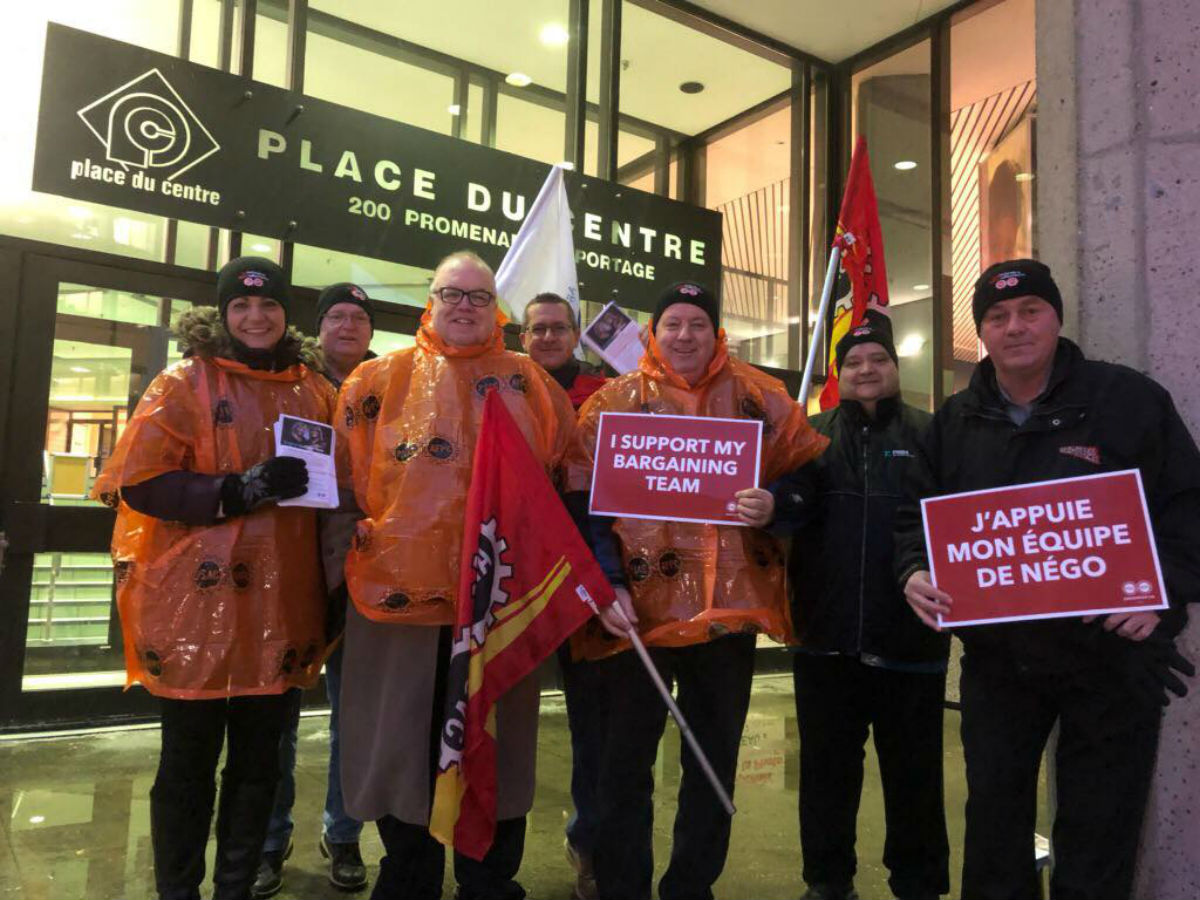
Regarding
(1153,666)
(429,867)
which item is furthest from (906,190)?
(429,867)

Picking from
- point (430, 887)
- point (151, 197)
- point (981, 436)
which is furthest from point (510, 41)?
point (430, 887)

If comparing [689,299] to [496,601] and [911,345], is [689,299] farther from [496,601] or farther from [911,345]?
[911,345]

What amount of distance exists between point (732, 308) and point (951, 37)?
114 inches

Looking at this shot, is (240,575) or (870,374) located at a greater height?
(870,374)

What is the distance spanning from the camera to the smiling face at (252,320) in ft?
8.38

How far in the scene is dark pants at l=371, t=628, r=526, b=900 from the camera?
236cm

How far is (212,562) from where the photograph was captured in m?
2.39

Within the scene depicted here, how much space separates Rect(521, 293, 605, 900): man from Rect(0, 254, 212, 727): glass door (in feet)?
7.55

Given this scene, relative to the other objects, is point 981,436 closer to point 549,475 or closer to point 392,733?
point 549,475

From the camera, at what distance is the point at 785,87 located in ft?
25.8

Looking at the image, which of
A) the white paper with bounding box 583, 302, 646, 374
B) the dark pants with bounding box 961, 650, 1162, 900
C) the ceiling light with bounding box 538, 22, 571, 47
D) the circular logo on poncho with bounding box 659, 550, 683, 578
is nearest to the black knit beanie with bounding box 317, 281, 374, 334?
the white paper with bounding box 583, 302, 646, 374

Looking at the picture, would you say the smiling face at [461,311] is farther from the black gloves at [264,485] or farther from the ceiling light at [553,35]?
the ceiling light at [553,35]

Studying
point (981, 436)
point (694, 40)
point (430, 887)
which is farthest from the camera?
point (694, 40)

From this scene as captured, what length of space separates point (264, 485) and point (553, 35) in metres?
5.40
